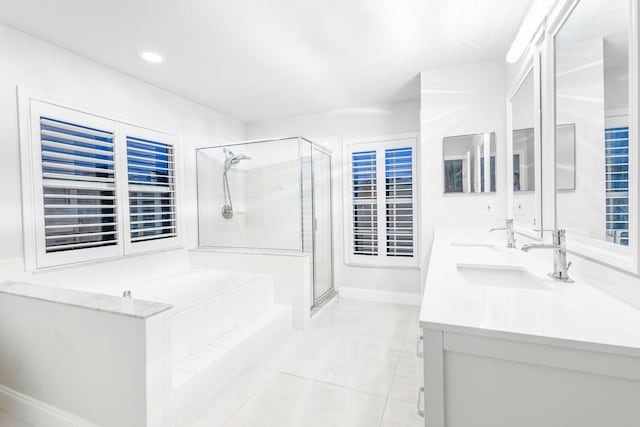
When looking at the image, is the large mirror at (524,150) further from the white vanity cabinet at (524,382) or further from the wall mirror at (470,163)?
the white vanity cabinet at (524,382)

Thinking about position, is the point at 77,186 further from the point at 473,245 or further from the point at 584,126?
the point at 584,126

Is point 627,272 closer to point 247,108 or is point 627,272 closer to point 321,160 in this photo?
point 321,160

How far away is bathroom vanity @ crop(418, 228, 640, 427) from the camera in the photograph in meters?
0.60

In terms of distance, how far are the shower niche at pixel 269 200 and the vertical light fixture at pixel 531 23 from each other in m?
1.95

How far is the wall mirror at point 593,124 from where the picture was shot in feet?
2.81

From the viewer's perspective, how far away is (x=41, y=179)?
2088 millimetres

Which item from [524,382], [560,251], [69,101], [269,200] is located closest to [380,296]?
[269,200]

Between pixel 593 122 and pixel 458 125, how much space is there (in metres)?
1.73

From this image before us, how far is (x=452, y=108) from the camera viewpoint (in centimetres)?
266

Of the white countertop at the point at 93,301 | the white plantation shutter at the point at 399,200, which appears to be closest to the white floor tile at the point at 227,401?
the white countertop at the point at 93,301

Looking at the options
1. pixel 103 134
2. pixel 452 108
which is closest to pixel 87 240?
pixel 103 134

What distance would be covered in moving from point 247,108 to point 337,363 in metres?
3.08

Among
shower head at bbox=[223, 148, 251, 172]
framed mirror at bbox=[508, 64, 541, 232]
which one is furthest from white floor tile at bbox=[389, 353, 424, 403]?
shower head at bbox=[223, 148, 251, 172]

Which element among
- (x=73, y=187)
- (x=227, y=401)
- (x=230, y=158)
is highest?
(x=230, y=158)
